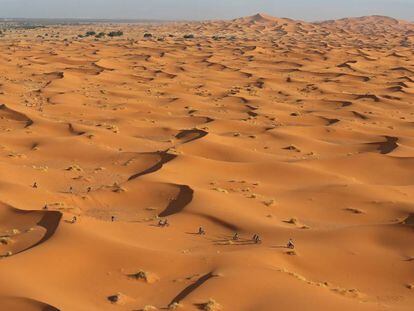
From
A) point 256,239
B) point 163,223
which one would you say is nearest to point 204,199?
point 163,223

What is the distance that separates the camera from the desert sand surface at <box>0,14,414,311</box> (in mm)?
5145

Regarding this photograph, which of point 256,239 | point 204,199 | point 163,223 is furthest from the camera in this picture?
point 204,199

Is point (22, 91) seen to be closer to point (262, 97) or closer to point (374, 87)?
point (262, 97)

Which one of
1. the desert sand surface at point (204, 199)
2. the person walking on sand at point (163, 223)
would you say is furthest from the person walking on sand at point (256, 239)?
the person walking on sand at point (163, 223)

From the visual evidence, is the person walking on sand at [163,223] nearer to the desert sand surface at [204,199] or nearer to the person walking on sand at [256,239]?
the desert sand surface at [204,199]

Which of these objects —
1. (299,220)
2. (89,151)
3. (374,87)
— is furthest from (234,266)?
(374,87)

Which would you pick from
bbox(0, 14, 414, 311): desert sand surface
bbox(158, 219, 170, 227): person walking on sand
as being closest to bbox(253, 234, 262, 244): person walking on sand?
bbox(0, 14, 414, 311): desert sand surface

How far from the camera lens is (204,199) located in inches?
307

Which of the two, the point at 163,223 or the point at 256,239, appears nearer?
the point at 256,239

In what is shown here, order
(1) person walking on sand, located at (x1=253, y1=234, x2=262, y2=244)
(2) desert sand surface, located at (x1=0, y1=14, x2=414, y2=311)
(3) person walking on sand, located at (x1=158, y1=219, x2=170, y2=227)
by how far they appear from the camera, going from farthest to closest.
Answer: (3) person walking on sand, located at (x1=158, y1=219, x2=170, y2=227), (1) person walking on sand, located at (x1=253, y1=234, x2=262, y2=244), (2) desert sand surface, located at (x1=0, y1=14, x2=414, y2=311)

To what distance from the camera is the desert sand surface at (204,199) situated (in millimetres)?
5145

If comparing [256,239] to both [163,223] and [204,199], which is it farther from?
[204,199]

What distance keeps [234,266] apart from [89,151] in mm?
5815

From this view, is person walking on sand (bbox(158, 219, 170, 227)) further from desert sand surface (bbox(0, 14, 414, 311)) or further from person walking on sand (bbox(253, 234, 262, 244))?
person walking on sand (bbox(253, 234, 262, 244))
